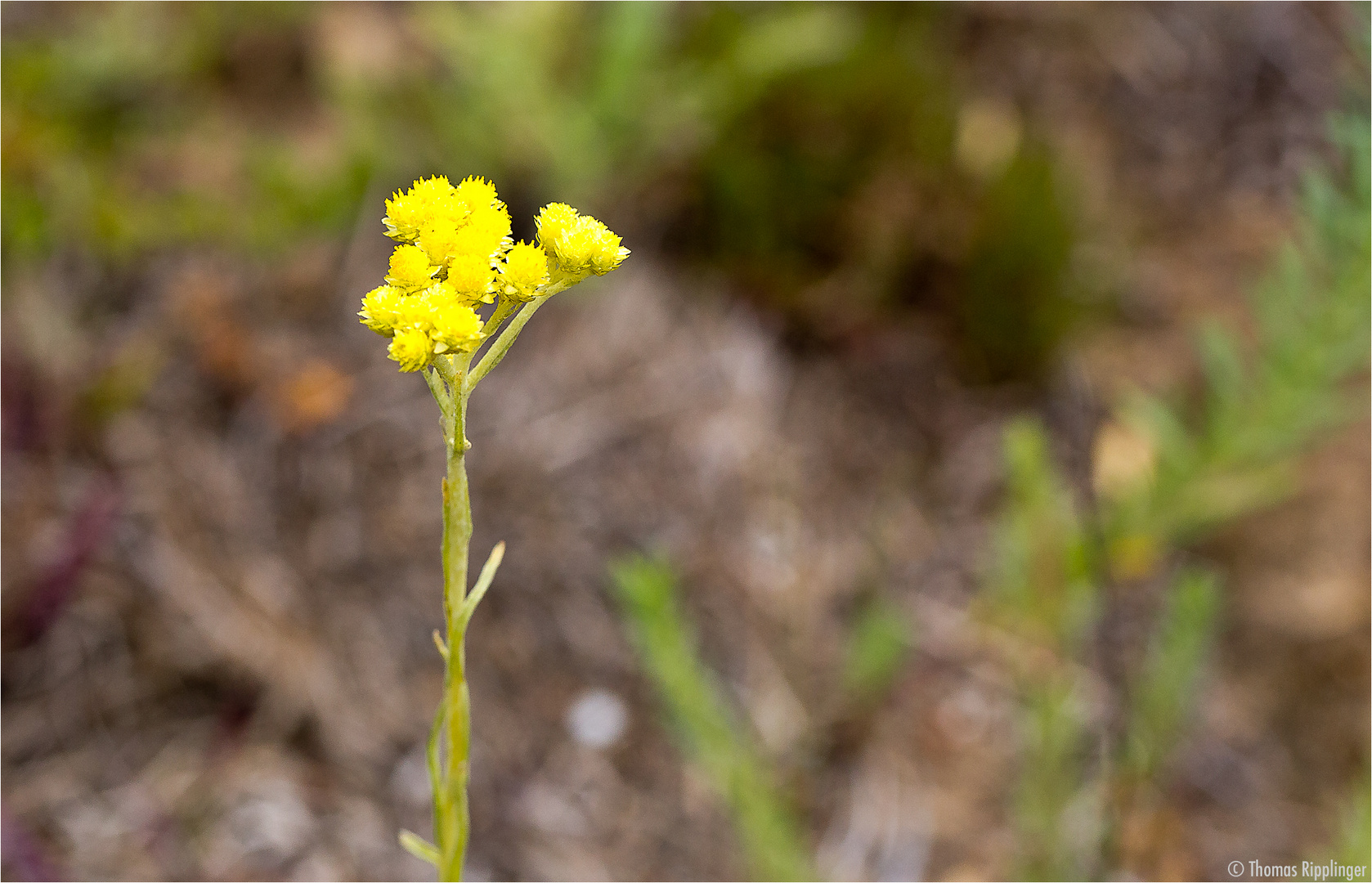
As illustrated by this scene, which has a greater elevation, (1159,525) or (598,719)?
(1159,525)

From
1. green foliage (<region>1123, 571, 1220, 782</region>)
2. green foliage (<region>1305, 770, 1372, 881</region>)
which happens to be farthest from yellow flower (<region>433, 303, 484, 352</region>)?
green foliage (<region>1305, 770, 1372, 881</region>)

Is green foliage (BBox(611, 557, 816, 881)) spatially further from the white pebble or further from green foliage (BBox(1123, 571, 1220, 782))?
green foliage (BBox(1123, 571, 1220, 782))

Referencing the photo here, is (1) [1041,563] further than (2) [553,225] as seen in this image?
Yes

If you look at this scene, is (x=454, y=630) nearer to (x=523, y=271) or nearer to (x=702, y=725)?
(x=523, y=271)

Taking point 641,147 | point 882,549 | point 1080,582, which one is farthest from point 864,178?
point 1080,582

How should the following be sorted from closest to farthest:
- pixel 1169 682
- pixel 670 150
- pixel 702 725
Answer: pixel 702 725 → pixel 1169 682 → pixel 670 150

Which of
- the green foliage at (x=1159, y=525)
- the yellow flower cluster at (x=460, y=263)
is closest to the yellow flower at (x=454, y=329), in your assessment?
the yellow flower cluster at (x=460, y=263)

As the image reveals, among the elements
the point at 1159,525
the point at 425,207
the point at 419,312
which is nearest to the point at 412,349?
the point at 419,312
